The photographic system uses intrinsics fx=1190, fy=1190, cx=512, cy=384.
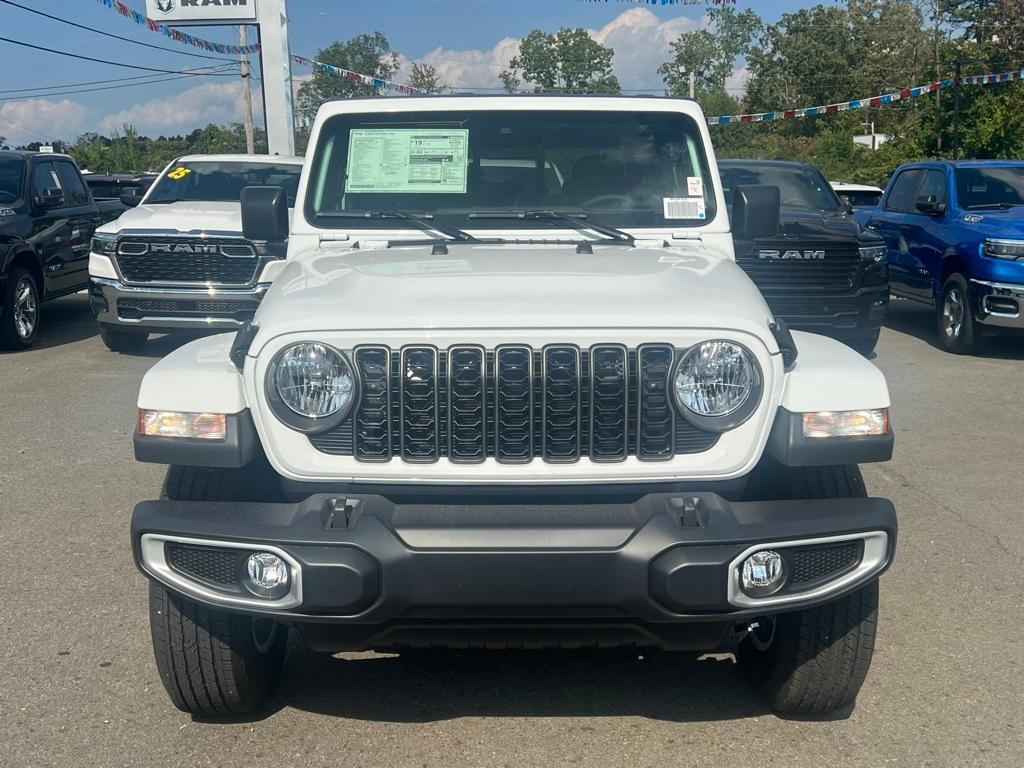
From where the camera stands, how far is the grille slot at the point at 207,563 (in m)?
3.11

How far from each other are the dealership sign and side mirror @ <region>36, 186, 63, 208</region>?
33.2 ft

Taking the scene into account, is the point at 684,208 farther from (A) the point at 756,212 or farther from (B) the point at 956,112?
(B) the point at 956,112

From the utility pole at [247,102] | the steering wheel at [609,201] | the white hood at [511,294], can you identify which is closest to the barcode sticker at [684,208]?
the steering wheel at [609,201]

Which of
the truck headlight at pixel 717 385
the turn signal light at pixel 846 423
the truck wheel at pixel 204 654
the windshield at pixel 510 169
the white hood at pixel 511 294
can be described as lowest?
the truck wheel at pixel 204 654

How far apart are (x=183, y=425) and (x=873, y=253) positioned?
8239 mm

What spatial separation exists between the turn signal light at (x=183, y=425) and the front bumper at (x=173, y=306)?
6.85 m

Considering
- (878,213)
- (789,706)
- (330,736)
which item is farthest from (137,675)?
(878,213)

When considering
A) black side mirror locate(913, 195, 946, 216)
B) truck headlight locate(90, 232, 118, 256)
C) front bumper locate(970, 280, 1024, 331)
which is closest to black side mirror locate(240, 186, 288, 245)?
truck headlight locate(90, 232, 118, 256)

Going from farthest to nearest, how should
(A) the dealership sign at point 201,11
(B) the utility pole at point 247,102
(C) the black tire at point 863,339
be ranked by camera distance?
(B) the utility pole at point 247,102, (A) the dealership sign at point 201,11, (C) the black tire at point 863,339

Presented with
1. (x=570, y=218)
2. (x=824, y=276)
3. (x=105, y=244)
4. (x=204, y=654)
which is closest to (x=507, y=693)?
(x=204, y=654)

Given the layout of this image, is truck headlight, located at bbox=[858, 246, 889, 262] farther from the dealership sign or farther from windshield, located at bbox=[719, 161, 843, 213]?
the dealership sign

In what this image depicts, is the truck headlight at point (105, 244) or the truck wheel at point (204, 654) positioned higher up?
the truck headlight at point (105, 244)

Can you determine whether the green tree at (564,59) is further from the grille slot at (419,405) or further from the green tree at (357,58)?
the grille slot at (419,405)

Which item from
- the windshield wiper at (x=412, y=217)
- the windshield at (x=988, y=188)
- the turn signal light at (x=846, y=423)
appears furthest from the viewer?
the windshield at (x=988, y=188)
